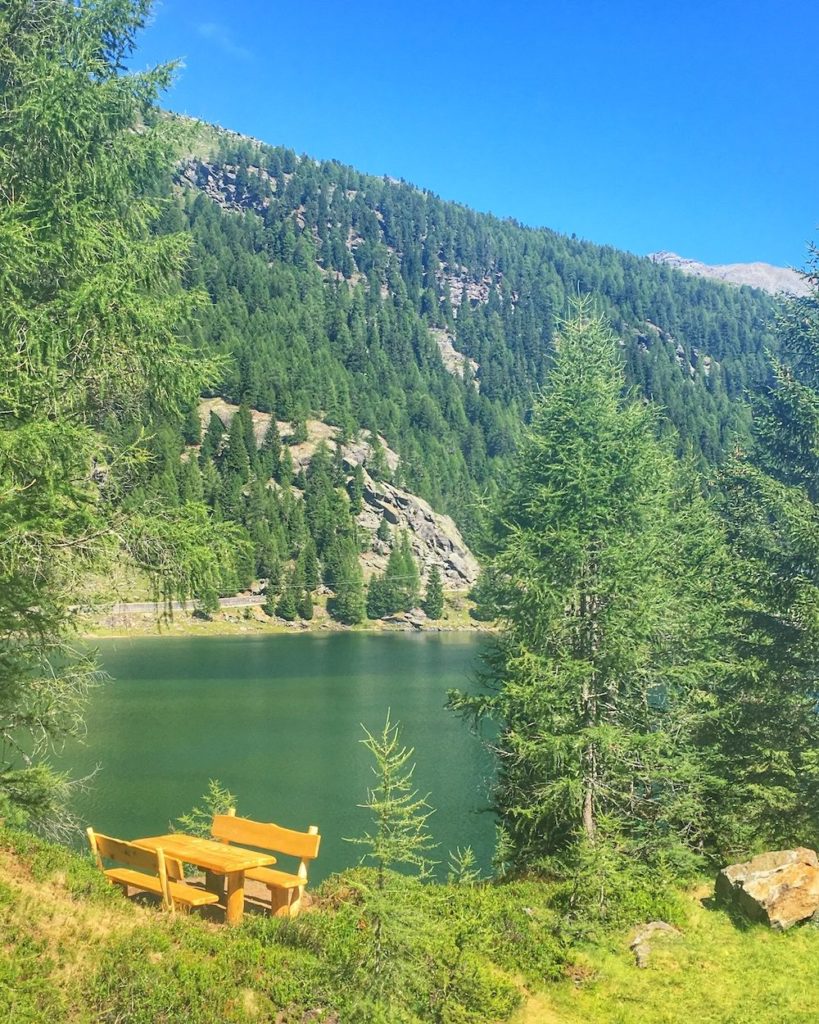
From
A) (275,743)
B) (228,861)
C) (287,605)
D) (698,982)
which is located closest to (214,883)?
(228,861)

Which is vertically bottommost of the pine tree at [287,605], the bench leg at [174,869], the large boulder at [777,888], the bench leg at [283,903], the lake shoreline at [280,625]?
the lake shoreline at [280,625]

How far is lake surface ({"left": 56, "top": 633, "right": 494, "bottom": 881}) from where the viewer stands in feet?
89.2

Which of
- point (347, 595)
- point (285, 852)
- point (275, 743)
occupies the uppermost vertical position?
point (285, 852)

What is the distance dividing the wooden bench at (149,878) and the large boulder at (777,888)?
6930 millimetres

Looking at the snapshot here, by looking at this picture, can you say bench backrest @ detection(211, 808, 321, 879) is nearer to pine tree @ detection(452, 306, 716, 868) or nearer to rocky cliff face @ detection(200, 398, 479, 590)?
pine tree @ detection(452, 306, 716, 868)

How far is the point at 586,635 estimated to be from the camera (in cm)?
1356

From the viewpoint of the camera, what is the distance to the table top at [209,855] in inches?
309

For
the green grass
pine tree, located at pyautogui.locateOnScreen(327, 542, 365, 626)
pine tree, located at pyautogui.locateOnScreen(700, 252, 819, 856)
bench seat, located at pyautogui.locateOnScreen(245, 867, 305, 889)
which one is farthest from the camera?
pine tree, located at pyautogui.locateOnScreen(327, 542, 365, 626)

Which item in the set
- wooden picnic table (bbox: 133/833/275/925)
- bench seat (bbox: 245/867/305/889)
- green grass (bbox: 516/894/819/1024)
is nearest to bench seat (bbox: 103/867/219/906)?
wooden picnic table (bbox: 133/833/275/925)

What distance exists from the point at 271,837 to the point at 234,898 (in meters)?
0.90

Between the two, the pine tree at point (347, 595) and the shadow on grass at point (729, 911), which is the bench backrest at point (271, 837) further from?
the pine tree at point (347, 595)

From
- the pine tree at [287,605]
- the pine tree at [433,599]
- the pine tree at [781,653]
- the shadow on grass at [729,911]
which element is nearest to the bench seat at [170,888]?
the shadow on grass at [729,911]

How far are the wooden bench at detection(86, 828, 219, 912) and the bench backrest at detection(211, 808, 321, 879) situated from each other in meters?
0.81

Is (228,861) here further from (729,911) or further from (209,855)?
(729,911)
